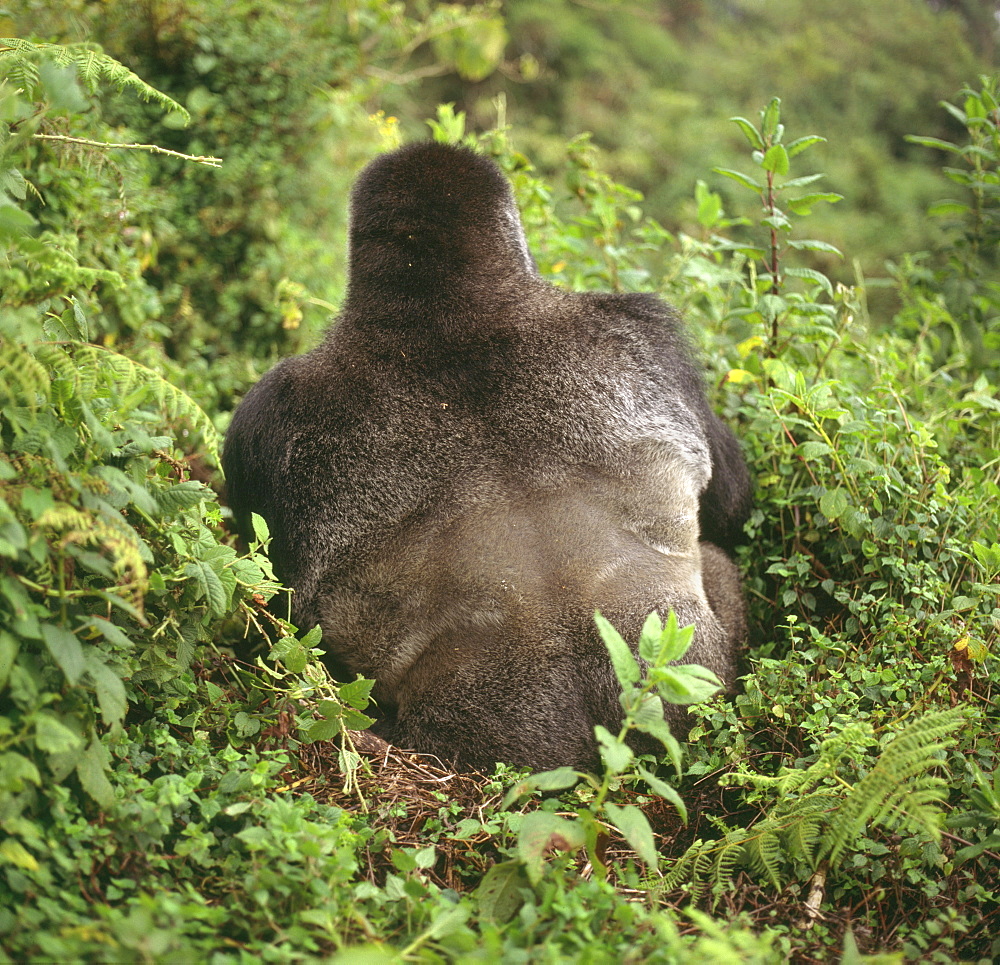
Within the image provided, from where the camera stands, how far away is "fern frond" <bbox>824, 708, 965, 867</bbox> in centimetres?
190

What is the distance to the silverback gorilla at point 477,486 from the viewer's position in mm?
2520

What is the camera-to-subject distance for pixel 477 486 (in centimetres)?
255

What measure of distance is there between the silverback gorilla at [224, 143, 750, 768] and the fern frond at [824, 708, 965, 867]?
26.6 inches

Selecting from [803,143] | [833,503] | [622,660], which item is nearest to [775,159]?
[803,143]

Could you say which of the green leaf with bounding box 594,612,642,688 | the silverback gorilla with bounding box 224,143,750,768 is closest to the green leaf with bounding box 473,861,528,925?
the green leaf with bounding box 594,612,642,688

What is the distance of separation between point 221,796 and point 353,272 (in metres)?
1.65

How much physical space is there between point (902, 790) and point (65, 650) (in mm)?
1782

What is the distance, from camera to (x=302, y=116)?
4.89 m

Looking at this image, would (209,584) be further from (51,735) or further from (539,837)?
(539,837)

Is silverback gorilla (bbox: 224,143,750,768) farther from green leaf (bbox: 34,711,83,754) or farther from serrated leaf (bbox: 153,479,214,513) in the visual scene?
green leaf (bbox: 34,711,83,754)

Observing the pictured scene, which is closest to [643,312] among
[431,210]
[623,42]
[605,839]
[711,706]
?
[431,210]

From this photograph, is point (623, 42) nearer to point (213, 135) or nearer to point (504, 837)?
point (213, 135)

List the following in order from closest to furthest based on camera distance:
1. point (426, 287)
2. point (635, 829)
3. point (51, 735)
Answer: point (51, 735) < point (635, 829) < point (426, 287)

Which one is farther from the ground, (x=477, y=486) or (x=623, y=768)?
(x=477, y=486)
